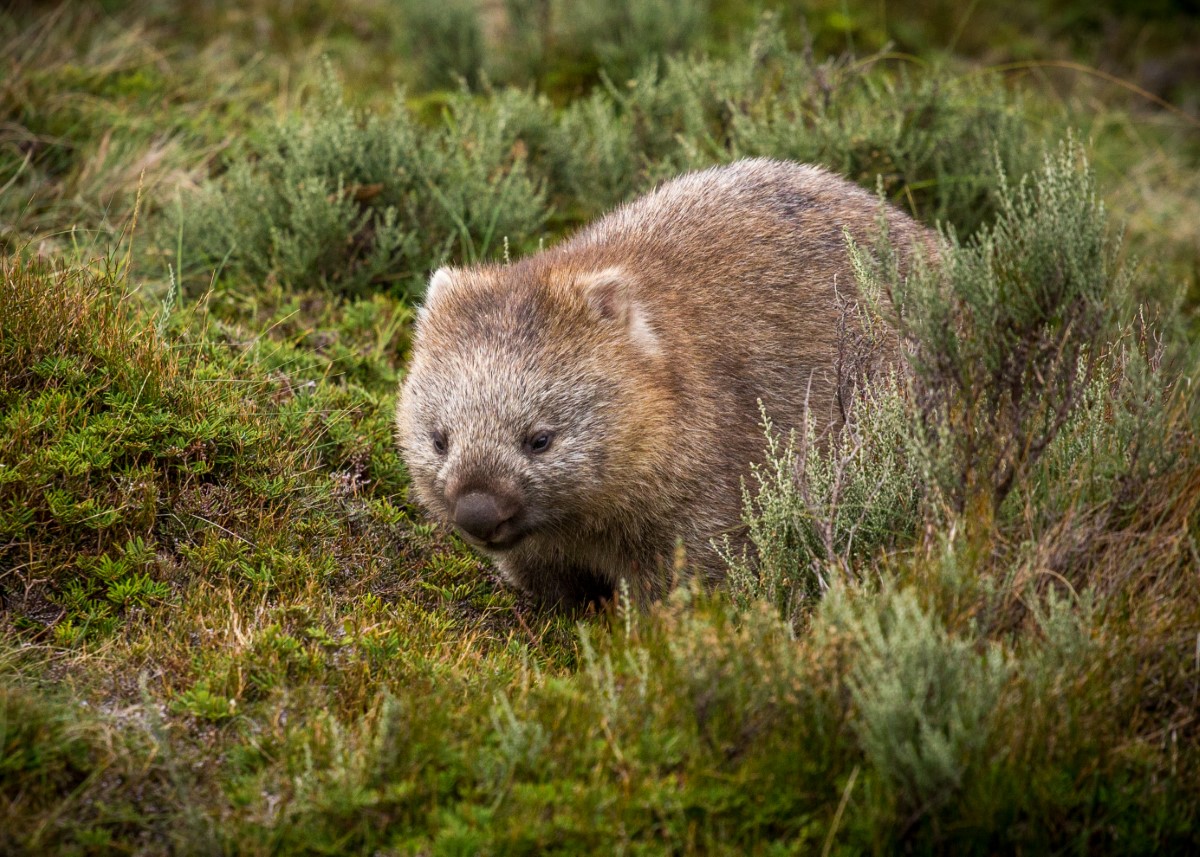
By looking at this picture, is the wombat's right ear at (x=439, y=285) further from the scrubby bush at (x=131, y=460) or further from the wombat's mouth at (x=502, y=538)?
the wombat's mouth at (x=502, y=538)

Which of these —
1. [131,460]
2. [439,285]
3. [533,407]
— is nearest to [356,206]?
[439,285]

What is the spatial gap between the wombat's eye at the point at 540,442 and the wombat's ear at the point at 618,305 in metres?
0.50

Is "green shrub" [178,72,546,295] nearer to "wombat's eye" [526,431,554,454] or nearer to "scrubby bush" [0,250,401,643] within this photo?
"scrubby bush" [0,250,401,643]

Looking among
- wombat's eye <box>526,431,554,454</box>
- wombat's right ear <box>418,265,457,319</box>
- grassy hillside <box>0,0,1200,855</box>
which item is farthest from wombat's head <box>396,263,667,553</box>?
grassy hillside <box>0,0,1200,855</box>

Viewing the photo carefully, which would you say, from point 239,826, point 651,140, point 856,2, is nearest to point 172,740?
point 239,826

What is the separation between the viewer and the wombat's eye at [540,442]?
4.24 metres

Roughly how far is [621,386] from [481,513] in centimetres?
72

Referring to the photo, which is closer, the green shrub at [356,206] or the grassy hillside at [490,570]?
the grassy hillside at [490,570]

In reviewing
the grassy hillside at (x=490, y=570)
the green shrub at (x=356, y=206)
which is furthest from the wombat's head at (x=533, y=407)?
the green shrub at (x=356, y=206)

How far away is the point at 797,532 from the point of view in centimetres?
406

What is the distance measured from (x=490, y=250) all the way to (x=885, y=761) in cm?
406

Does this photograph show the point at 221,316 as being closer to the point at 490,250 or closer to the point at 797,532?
the point at 490,250

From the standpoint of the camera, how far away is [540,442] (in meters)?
4.25

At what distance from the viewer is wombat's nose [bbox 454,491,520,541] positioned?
13.3 feet
